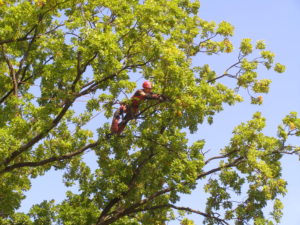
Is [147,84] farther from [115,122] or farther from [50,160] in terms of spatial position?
[50,160]

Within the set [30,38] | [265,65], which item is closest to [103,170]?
[30,38]

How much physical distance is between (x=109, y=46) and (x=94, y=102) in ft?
5.23

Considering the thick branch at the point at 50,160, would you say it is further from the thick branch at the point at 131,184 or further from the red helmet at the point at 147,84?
the red helmet at the point at 147,84

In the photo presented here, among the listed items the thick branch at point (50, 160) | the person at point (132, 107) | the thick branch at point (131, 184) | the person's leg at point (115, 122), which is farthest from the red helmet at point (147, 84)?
the thick branch at point (50, 160)

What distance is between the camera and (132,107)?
35.6ft

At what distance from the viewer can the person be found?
416 inches

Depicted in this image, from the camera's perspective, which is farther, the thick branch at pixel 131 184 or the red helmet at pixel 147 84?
the thick branch at pixel 131 184

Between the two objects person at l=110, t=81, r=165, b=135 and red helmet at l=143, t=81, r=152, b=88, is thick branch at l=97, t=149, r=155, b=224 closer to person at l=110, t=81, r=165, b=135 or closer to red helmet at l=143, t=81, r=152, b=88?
person at l=110, t=81, r=165, b=135

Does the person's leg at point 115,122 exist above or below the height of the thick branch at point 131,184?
above

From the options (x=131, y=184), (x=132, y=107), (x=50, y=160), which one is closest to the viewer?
(x=50, y=160)

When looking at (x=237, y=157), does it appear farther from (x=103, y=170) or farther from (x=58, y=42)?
(x=58, y=42)

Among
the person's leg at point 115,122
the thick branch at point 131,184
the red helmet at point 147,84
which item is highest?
the red helmet at point 147,84

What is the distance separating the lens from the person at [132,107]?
416 inches

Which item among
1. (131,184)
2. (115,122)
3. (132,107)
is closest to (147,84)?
(132,107)
